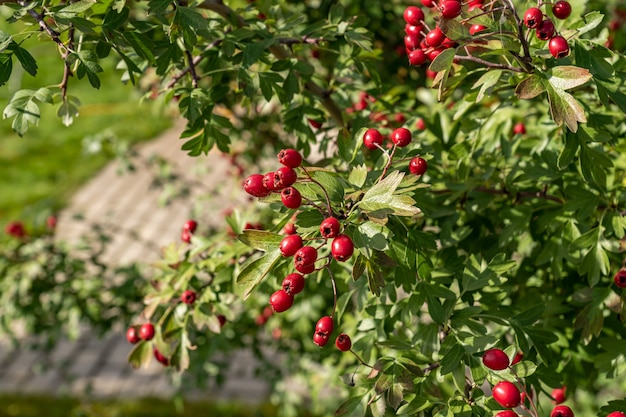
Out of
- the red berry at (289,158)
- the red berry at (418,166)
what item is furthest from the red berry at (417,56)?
the red berry at (289,158)

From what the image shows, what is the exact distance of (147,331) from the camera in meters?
1.95

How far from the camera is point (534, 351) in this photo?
177 cm

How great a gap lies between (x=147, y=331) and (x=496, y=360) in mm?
1015

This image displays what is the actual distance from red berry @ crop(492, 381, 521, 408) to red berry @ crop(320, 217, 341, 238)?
461mm

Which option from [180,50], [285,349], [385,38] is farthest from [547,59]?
[285,349]

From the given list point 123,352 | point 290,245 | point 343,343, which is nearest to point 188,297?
point 343,343

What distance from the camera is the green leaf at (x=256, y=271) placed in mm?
1443

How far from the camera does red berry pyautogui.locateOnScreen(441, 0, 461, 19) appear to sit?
1.45 metres

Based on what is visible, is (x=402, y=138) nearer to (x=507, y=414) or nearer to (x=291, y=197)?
(x=291, y=197)

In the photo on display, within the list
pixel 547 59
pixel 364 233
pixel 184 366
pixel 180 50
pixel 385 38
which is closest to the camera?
pixel 364 233

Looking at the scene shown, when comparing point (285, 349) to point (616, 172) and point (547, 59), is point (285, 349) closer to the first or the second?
point (616, 172)

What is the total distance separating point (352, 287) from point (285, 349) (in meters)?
1.73

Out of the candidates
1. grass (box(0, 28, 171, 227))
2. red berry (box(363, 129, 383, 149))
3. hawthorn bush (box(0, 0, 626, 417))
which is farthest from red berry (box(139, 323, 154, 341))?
grass (box(0, 28, 171, 227))

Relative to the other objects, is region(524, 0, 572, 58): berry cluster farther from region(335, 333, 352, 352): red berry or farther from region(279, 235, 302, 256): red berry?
region(335, 333, 352, 352): red berry
